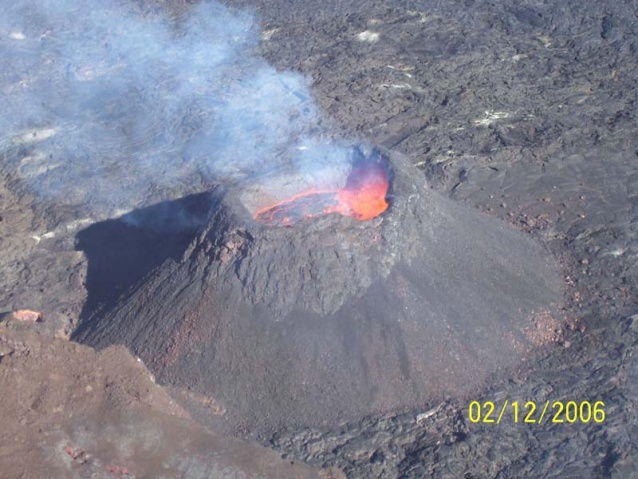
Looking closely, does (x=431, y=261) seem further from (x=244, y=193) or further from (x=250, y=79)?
(x=250, y=79)

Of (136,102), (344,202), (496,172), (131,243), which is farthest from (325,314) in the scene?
(136,102)

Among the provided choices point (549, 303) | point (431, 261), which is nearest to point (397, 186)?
point (431, 261)

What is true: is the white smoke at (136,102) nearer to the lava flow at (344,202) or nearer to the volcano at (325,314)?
the lava flow at (344,202)

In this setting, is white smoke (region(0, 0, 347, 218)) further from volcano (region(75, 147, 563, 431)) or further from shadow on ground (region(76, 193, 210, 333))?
volcano (region(75, 147, 563, 431))
